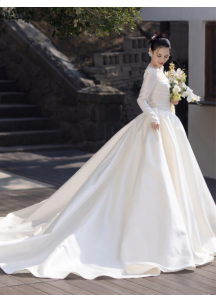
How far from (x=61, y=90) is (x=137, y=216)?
22.0ft

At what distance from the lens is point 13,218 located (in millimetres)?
5797

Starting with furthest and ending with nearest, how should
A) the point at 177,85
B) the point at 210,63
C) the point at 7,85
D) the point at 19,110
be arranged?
the point at 7,85
the point at 19,110
the point at 210,63
the point at 177,85

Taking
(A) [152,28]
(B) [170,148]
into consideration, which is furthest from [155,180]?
(A) [152,28]

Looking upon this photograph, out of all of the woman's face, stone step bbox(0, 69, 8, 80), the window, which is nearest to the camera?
the woman's face

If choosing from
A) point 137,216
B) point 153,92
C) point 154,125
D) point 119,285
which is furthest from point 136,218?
point 153,92

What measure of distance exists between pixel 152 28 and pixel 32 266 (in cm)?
942

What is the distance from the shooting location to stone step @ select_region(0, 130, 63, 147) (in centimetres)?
1051

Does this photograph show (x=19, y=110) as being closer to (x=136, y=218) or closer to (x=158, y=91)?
(x=158, y=91)

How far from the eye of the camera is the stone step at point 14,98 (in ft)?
37.6

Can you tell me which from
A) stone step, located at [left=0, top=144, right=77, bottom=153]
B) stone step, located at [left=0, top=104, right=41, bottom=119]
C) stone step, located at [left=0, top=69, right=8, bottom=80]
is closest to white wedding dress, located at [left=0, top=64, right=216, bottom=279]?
stone step, located at [left=0, top=144, right=77, bottom=153]

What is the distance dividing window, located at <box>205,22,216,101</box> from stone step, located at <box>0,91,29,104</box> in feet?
14.4

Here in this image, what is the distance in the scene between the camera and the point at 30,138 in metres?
10.8

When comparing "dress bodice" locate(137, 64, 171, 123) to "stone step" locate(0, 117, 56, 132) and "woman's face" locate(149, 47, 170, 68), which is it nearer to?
"woman's face" locate(149, 47, 170, 68)
